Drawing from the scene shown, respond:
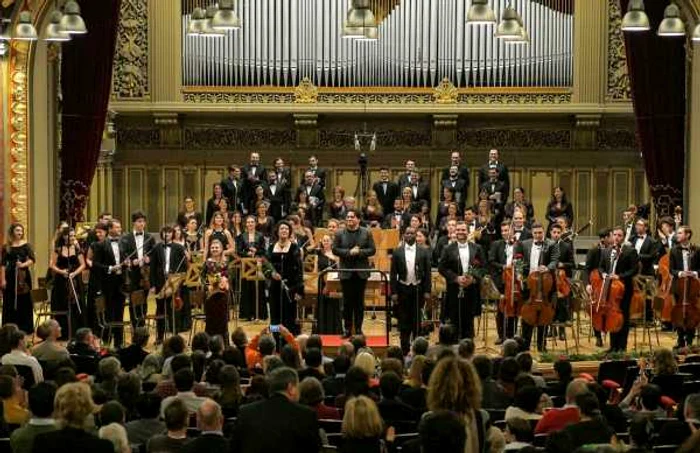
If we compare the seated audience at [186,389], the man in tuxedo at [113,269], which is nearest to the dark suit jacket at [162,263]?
the man in tuxedo at [113,269]

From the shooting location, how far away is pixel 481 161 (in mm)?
22391

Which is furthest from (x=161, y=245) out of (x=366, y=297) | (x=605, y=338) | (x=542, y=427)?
(x=542, y=427)

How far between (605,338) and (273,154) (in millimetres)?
7771

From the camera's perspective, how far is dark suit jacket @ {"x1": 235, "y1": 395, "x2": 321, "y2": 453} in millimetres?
7469

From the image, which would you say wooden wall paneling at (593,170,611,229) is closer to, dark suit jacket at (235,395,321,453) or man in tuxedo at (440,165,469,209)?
man in tuxedo at (440,165,469,209)

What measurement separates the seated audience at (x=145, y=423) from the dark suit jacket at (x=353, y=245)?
6.93 m

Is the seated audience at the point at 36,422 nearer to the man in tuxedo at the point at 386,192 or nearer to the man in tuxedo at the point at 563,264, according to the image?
the man in tuxedo at the point at 563,264

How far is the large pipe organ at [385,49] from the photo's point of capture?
2208 cm

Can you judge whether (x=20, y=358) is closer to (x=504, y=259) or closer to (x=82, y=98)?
(x=504, y=259)

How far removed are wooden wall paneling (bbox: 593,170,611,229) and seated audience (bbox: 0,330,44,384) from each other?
13087mm

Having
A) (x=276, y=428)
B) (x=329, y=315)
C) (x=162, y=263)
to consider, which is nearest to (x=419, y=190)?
(x=329, y=315)

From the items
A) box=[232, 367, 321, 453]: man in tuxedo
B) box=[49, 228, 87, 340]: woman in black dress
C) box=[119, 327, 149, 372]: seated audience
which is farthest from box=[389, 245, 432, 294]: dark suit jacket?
box=[232, 367, 321, 453]: man in tuxedo

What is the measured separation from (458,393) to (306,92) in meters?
15.0

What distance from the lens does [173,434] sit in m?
7.72
